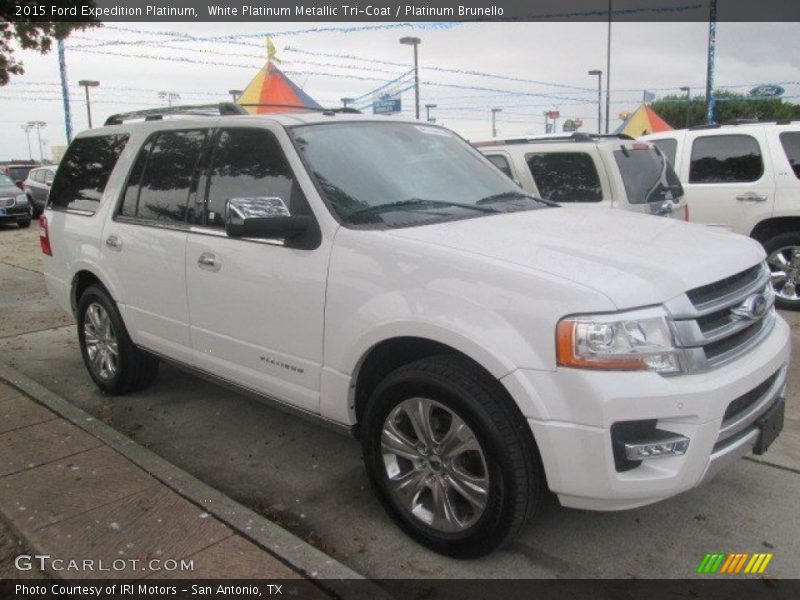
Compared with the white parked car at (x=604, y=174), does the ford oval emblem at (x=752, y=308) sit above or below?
below

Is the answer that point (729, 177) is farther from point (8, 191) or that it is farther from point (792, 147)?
point (8, 191)

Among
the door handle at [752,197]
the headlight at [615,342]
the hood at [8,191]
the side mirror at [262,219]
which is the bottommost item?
the headlight at [615,342]

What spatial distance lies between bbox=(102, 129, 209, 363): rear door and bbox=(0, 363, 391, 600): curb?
599 millimetres

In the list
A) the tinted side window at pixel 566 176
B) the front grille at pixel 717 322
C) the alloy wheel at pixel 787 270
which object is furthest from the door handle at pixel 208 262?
the alloy wheel at pixel 787 270

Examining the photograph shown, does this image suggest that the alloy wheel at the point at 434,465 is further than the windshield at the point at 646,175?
No

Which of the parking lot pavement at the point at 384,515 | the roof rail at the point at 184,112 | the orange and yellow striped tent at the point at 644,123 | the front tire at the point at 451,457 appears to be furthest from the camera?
the orange and yellow striped tent at the point at 644,123

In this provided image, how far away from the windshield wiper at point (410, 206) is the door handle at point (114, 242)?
2041 mm

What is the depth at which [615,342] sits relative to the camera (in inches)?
96.0

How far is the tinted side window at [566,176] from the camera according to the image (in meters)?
7.04

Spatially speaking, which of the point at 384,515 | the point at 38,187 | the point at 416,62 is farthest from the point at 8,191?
the point at 384,515

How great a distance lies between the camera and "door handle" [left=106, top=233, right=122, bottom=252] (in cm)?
454

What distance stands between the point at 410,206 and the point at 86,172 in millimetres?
2952

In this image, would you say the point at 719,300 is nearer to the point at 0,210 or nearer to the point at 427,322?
the point at 427,322

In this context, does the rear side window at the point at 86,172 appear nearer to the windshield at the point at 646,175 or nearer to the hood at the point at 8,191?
the windshield at the point at 646,175
